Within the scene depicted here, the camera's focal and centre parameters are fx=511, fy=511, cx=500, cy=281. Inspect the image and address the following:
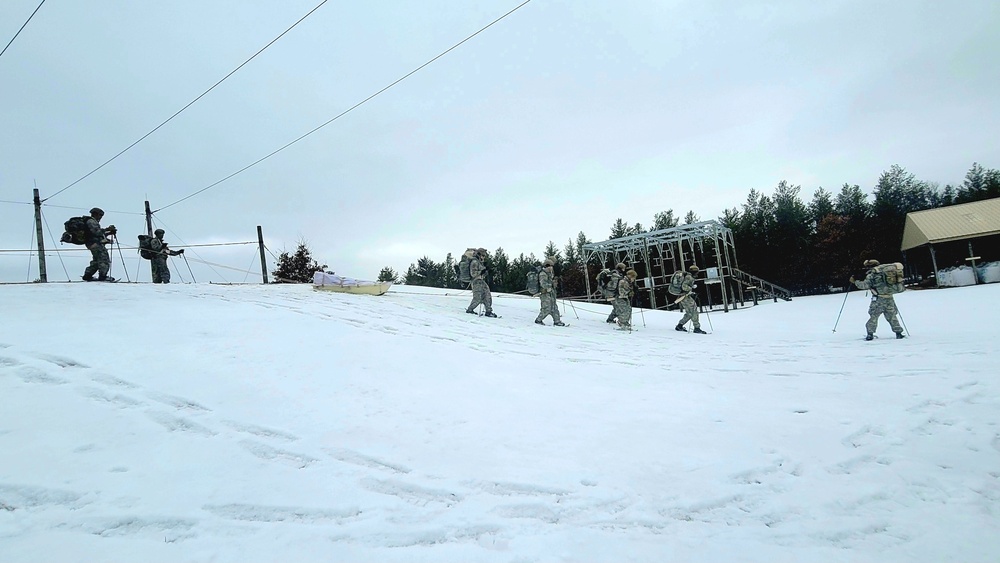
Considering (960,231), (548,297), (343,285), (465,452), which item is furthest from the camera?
(960,231)

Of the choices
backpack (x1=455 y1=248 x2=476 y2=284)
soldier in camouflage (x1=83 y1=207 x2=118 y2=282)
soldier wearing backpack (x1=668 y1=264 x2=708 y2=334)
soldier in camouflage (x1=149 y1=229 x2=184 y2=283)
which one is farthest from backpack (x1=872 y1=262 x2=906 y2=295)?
soldier in camouflage (x1=149 y1=229 x2=184 y2=283)

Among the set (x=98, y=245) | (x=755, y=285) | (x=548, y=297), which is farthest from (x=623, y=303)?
(x=755, y=285)

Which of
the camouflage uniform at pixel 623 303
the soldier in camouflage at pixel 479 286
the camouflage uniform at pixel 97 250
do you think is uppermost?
the camouflage uniform at pixel 97 250

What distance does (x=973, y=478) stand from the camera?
3.62 meters

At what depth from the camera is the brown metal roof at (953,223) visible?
2338 cm

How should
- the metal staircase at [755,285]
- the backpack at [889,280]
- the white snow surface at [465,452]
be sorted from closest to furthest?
1. the white snow surface at [465,452]
2. the backpack at [889,280]
3. the metal staircase at [755,285]

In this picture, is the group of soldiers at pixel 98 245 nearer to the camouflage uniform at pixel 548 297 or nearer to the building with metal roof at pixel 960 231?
the camouflage uniform at pixel 548 297

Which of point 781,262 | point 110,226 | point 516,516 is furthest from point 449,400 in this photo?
point 781,262

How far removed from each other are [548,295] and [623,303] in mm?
2036

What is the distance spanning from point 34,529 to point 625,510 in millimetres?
3382

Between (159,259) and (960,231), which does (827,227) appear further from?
(159,259)

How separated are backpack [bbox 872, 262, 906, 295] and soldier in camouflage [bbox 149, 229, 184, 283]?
17.7 meters

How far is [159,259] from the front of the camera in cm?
1494

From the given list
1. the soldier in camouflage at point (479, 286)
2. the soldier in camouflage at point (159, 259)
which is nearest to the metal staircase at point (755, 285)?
the soldier in camouflage at point (479, 286)
